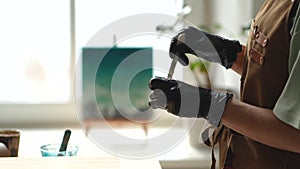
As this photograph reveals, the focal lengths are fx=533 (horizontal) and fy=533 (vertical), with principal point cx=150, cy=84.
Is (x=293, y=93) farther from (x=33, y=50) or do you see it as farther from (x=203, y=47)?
(x=33, y=50)

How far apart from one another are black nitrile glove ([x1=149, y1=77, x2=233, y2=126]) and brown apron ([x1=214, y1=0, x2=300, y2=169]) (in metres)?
0.09

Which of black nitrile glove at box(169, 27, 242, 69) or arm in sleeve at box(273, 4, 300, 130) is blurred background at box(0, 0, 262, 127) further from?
arm in sleeve at box(273, 4, 300, 130)

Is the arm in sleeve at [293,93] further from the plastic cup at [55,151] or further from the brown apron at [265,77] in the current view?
the plastic cup at [55,151]

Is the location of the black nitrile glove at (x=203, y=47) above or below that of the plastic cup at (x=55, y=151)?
above

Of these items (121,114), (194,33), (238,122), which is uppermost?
(194,33)

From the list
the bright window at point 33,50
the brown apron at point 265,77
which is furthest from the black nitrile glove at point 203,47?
the bright window at point 33,50

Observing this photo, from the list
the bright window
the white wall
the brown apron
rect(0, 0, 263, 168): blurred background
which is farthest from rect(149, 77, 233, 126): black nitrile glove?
the bright window

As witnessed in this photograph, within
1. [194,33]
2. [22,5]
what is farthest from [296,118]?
[22,5]

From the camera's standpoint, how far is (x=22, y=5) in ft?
7.57

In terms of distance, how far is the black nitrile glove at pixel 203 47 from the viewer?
126cm

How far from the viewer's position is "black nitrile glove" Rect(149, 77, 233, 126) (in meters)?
1.07

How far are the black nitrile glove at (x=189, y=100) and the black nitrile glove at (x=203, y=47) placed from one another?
0.60 feet

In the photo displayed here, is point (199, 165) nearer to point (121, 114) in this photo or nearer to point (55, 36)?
point (121, 114)

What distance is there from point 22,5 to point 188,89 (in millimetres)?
1421
